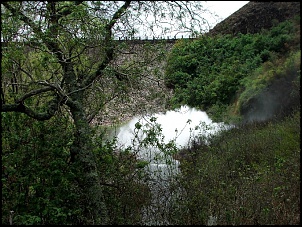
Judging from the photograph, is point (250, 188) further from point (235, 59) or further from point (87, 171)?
point (235, 59)

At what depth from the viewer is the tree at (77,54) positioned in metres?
5.64

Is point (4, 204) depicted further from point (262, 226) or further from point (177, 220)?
point (262, 226)

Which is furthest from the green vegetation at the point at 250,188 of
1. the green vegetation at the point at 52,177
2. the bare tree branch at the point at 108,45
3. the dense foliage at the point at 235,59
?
the dense foliage at the point at 235,59

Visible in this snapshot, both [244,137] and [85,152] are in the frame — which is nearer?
[85,152]

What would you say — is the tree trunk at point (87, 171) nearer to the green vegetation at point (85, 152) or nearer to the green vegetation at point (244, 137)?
the green vegetation at point (85, 152)

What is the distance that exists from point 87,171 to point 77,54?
1.95 metres

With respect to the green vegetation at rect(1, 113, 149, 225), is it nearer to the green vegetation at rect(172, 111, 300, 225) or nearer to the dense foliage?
the green vegetation at rect(172, 111, 300, 225)

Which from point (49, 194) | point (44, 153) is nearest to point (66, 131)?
point (44, 153)

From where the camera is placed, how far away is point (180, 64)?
344 inches

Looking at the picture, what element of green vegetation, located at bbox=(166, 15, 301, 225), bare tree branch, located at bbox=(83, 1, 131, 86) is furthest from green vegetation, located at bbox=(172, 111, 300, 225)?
bare tree branch, located at bbox=(83, 1, 131, 86)

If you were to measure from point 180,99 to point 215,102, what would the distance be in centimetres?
987

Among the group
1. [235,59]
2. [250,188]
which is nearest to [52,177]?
[250,188]

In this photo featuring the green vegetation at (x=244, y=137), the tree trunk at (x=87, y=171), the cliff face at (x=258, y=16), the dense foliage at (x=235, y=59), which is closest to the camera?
the green vegetation at (x=244, y=137)

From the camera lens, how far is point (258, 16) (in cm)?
1956
